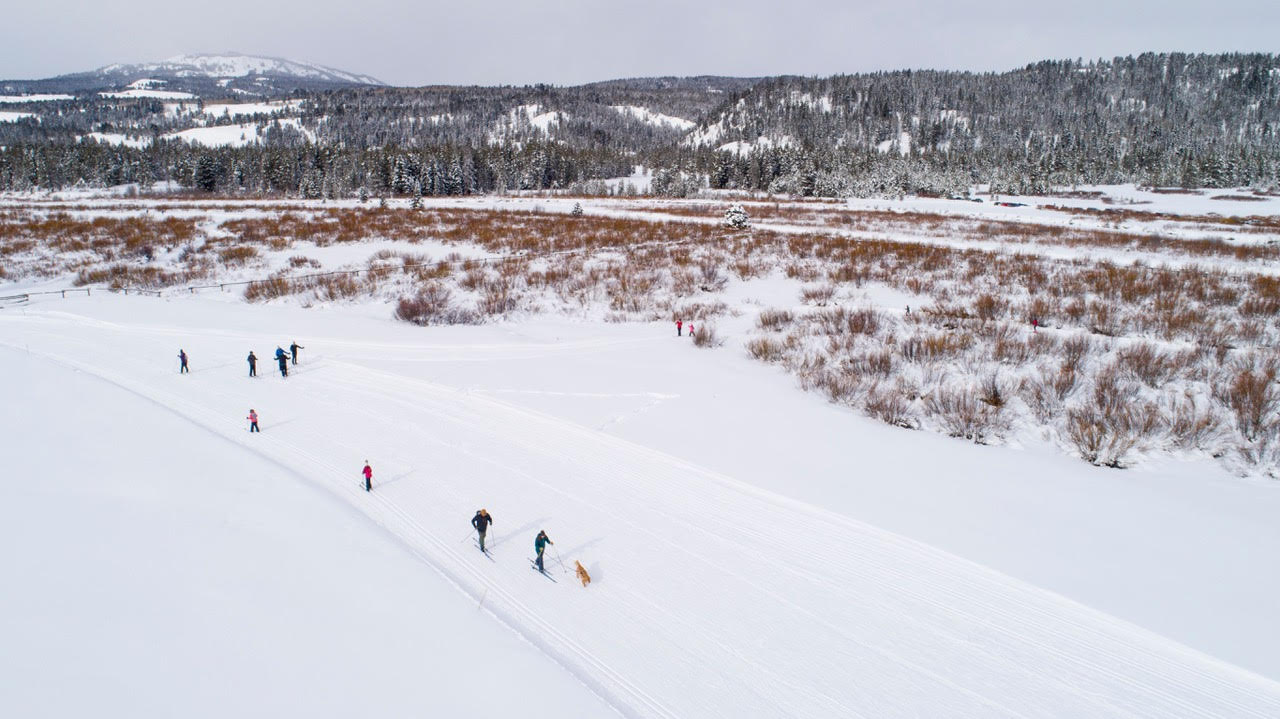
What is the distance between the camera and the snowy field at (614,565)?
195 inches

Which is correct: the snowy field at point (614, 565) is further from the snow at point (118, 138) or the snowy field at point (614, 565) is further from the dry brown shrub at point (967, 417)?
the snow at point (118, 138)

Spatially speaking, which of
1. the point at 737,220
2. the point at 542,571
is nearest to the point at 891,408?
the point at 542,571

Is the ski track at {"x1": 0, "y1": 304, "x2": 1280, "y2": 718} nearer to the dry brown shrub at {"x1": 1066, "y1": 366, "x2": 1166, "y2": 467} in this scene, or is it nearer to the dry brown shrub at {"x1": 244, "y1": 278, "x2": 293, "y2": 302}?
the dry brown shrub at {"x1": 1066, "y1": 366, "x2": 1166, "y2": 467}

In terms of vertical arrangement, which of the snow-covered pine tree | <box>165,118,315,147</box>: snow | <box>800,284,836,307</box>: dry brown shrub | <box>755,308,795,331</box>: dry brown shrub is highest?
<box>165,118,315,147</box>: snow

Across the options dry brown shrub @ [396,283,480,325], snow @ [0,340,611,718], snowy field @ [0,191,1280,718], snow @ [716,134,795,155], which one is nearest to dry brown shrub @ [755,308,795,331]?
snowy field @ [0,191,1280,718]

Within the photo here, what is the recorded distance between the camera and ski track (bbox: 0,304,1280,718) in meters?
4.88

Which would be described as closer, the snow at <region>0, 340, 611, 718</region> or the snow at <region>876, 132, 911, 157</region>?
the snow at <region>0, 340, 611, 718</region>

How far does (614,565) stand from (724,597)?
4.32 feet

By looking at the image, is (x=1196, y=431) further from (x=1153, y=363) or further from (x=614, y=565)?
(x=614, y=565)

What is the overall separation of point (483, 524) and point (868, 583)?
4381 millimetres

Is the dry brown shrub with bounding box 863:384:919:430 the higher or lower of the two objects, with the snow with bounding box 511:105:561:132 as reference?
lower

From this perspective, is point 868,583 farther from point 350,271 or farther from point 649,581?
point 350,271

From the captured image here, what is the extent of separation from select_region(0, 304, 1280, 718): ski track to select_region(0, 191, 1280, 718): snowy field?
0.11 feet

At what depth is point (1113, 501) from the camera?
7422 millimetres
